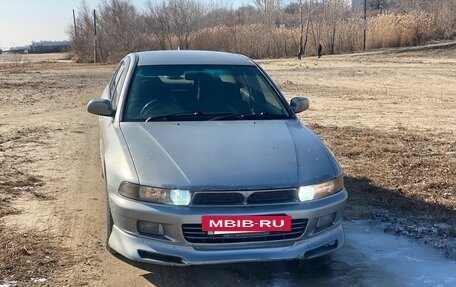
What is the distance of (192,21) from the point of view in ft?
181

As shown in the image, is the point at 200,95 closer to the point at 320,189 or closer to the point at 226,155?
the point at 226,155

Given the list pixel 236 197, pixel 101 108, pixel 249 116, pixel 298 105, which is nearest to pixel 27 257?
pixel 101 108

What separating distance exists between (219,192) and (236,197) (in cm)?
12

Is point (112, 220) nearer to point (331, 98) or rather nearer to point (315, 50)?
point (331, 98)

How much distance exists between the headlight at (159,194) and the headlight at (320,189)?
77cm

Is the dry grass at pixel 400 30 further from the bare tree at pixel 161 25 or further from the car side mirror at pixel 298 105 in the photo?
the car side mirror at pixel 298 105

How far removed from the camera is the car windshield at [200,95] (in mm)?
4801

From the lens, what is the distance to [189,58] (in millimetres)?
5500

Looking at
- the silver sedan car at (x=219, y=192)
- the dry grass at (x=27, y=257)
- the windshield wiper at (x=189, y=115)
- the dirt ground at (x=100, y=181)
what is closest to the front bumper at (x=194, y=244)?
the silver sedan car at (x=219, y=192)

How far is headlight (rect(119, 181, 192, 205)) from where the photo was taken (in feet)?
11.7

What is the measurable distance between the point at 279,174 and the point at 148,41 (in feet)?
170

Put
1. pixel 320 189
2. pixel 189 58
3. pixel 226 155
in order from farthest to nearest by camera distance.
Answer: pixel 189 58 → pixel 226 155 → pixel 320 189

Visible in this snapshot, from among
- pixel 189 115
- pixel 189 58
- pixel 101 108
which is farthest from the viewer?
pixel 189 58

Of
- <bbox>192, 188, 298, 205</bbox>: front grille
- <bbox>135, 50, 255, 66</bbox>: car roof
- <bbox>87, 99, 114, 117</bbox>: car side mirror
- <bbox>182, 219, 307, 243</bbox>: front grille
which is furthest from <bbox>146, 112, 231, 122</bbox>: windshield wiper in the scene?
<bbox>182, 219, 307, 243</bbox>: front grille
